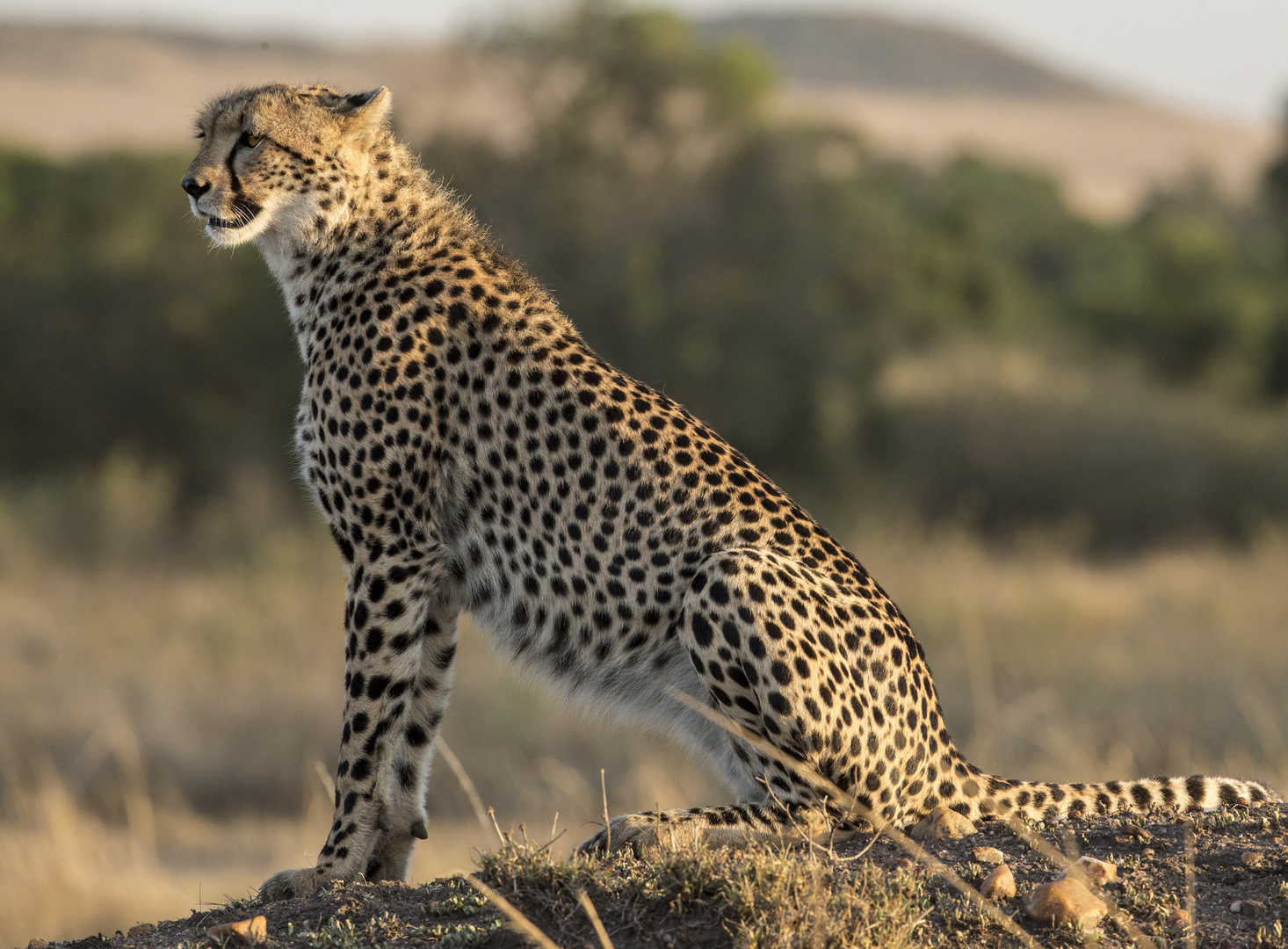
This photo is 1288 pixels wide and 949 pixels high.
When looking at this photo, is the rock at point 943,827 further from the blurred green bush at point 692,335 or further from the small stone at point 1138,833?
the blurred green bush at point 692,335

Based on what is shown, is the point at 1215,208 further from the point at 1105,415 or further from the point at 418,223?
the point at 418,223

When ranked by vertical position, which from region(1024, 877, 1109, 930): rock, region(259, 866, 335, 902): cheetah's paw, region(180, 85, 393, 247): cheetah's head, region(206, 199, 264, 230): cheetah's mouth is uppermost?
region(180, 85, 393, 247): cheetah's head

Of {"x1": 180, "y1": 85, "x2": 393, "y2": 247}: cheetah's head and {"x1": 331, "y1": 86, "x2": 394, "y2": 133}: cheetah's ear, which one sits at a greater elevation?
{"x1": 331, "y1": 86, "x2": 394, "y2": 133}: cheetah's ear

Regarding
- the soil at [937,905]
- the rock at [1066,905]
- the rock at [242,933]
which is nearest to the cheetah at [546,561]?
the soil at [937,905]

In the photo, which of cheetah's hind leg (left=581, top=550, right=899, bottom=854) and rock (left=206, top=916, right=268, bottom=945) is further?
cheetah's hind leg (left=581, top=550, right=899, bottom=854)

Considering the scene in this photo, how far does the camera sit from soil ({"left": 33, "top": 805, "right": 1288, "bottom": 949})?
9.36 feet

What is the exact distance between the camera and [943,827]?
11.5 feet

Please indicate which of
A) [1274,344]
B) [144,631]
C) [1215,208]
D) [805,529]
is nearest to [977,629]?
[144,631]

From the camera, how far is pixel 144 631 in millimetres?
15875

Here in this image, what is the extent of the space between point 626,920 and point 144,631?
1408 cm

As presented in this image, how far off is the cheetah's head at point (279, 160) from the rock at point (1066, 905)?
2.68 meters

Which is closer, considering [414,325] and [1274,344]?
[414,325]

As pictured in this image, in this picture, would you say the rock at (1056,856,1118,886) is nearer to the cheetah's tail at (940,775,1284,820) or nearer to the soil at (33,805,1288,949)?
the soil at (33,805,1288,949)

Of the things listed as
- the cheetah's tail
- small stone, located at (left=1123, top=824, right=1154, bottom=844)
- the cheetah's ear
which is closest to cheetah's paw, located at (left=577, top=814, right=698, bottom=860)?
the cheetah's tail
